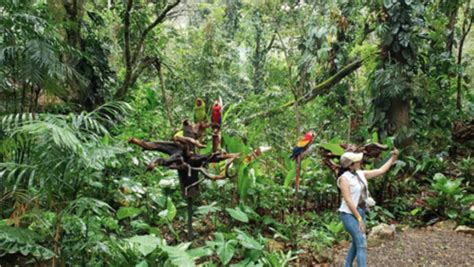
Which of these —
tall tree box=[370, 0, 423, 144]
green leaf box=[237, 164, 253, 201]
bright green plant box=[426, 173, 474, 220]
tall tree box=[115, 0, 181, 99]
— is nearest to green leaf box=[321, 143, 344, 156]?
green leaf box=[237, 164, 253, 201]

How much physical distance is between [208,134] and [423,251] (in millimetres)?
2170

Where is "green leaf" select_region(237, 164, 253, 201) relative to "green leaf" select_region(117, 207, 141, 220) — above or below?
above

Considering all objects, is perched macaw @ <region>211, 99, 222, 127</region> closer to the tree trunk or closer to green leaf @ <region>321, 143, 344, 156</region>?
green leaf @ <region>321, 143, 344, 156</region>

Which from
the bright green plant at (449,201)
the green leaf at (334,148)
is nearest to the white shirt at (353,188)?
the green leaf at (334,148)

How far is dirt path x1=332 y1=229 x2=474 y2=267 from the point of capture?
140 inches

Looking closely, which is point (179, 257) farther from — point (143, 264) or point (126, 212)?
point (126, 212)

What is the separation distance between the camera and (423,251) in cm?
377

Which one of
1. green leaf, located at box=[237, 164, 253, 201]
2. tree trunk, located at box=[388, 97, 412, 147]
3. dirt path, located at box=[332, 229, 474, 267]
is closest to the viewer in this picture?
dirt path, located at box=[332, 229, 474, 267]

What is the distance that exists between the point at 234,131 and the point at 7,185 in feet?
10.1

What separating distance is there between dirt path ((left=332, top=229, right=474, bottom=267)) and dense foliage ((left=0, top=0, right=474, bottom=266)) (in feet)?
1.06

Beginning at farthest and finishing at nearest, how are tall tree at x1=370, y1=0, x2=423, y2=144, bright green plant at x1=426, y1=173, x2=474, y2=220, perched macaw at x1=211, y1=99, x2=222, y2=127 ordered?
tall tree at x1=370, y1=0, x2=423, y2=144 → bright green plant at x1=426, y1=173, x2=474, y2=220 → perched macaw at x1=211, y1=99, x2=222, y2=127

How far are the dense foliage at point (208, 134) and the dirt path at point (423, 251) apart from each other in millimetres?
322

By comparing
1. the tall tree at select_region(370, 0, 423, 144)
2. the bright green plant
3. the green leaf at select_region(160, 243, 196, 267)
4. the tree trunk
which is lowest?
the bright green plant

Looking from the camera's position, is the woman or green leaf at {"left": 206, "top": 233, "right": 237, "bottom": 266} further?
the woman
